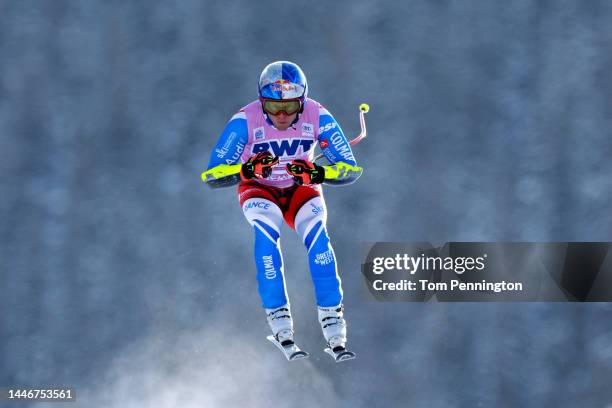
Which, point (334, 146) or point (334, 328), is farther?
point (334, 146)

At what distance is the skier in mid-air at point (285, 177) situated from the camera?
38.7 ft

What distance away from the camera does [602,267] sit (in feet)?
48.1

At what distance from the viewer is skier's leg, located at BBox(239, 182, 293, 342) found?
11781 mm

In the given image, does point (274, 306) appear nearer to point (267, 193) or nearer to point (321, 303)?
point (321, 303)

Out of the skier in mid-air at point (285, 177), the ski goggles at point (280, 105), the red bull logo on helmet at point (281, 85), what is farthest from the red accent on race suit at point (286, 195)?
the red bull logo on helmet at point (281, 85)

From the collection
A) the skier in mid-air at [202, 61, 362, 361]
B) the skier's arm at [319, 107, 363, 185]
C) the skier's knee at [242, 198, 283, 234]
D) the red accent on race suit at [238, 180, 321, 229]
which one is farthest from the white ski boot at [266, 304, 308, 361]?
the skier's arm at [319, 107, 363, 185]

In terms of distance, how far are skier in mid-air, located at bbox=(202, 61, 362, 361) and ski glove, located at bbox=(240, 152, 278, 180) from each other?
12 millimetres

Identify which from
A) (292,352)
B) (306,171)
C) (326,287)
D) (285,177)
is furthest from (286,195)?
(292,352)

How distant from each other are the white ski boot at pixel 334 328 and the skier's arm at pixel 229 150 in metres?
1.95

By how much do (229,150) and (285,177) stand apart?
A: 2.56 feet

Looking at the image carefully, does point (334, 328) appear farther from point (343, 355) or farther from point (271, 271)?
point (271, 271)

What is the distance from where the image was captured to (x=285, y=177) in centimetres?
1227

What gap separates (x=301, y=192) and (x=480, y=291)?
3.55 meters

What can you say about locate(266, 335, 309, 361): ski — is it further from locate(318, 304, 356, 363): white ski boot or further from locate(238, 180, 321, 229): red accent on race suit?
locate(238, 180, 321, 229): red accent on race suit
